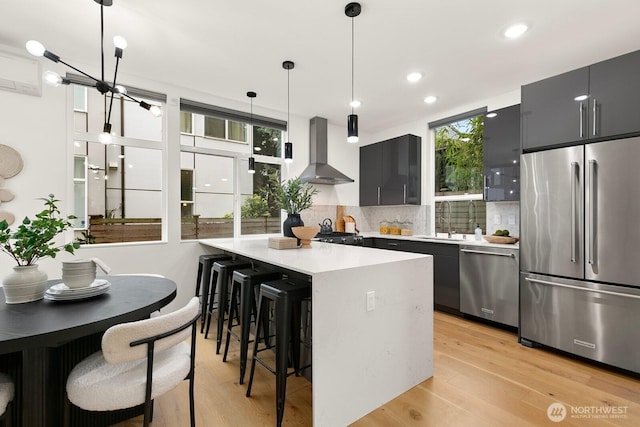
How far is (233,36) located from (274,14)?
0.49 meters

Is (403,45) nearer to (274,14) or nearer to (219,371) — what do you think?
(274,14)

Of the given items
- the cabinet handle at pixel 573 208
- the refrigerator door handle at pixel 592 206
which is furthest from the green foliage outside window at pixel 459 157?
the refrigerator door handle at pixel 592 206

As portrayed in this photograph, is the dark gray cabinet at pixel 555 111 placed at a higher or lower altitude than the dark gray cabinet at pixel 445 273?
higher

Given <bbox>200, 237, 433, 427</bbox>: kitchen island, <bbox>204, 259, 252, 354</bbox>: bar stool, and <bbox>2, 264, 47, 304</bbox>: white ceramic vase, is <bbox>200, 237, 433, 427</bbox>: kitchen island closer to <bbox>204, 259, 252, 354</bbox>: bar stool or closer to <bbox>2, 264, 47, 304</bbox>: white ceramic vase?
<bbox>204, 259, 252, 354</bbox>: bar stool

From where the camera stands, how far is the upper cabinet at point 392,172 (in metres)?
4.55

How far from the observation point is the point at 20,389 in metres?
1.28

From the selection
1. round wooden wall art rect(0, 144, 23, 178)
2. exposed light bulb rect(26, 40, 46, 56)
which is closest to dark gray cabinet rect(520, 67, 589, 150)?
exposed light bulb rect(26, 40, 46, 56)

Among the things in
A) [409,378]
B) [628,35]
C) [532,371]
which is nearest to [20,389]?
[409,378]

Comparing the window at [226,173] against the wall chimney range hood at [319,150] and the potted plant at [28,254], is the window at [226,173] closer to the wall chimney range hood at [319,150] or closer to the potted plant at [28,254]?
the wall chimney range hood at [319,150]

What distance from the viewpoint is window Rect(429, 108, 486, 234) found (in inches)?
162

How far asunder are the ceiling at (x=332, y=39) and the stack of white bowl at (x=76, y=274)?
1.89 metres

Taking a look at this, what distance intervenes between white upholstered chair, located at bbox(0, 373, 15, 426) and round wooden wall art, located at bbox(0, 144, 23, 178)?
2.29m

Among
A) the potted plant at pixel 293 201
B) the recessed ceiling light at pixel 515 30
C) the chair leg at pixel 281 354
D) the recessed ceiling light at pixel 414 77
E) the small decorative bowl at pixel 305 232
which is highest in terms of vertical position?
the recessed ceiling light at pixel 414 77

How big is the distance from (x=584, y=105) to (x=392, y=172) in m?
2.52
